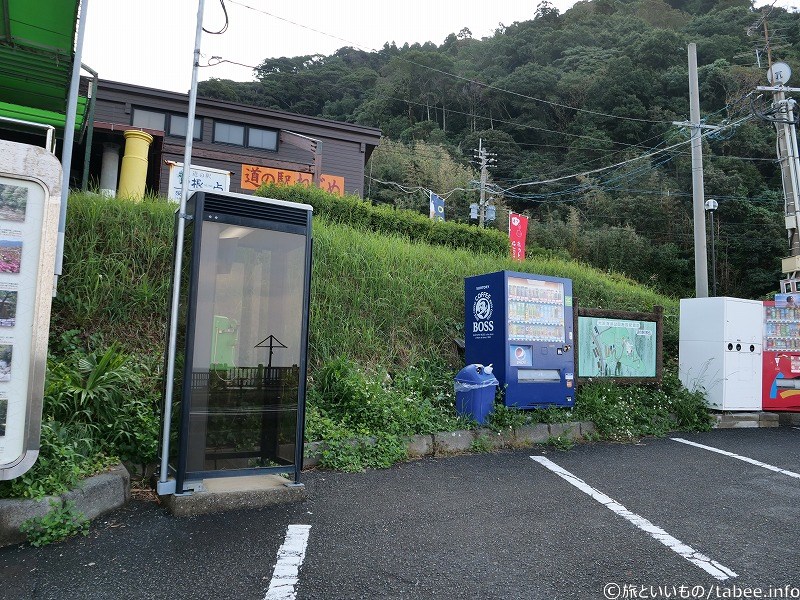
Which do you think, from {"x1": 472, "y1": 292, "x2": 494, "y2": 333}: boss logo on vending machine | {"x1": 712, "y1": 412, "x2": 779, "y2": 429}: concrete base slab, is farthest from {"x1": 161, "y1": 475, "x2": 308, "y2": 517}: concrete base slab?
{"x1": 712, "y1": 412, "x2": 779, "y2": 429}: concrete base slab

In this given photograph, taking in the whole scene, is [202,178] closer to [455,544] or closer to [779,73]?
[455,544]

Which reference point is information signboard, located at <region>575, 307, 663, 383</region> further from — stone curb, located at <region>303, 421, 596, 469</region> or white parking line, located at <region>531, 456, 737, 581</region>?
white parking line, located at <region>531, 456, 737, 581</region>

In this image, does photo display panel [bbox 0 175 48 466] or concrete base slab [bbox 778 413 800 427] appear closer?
photo display panel [bbox 0 175 48 466]

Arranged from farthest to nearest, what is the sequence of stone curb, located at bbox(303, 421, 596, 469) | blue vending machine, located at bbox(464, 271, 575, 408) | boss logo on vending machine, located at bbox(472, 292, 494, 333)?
1. boss logo on vending machine, located at bbox(472, 292, 494, 333)
2. blue vending machine, located at bbox(464, 271, 575, 408)
3. stone curb, located at bbox(303, 421, 596, 469)

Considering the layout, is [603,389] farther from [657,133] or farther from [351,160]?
[657,133]

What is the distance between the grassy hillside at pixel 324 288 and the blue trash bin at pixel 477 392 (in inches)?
46.4

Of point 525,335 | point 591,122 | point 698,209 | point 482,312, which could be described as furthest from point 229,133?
point 591,122

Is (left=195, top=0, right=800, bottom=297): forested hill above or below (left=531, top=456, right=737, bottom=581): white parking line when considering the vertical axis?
above

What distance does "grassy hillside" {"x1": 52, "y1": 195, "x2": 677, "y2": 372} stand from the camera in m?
5.95

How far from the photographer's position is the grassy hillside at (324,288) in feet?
19.5

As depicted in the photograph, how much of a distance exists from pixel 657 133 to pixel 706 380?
34.3 metres

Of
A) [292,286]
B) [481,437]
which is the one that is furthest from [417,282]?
[292,286]

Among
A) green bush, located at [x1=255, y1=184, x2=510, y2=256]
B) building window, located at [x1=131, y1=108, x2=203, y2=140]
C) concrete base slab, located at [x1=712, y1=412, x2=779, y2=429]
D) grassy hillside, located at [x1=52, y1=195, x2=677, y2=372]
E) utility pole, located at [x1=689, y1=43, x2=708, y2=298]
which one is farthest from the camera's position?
building window, located at [x1=131, y1=108, x2=203, y2=140]

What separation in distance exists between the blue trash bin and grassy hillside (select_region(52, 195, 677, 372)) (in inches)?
46.4
